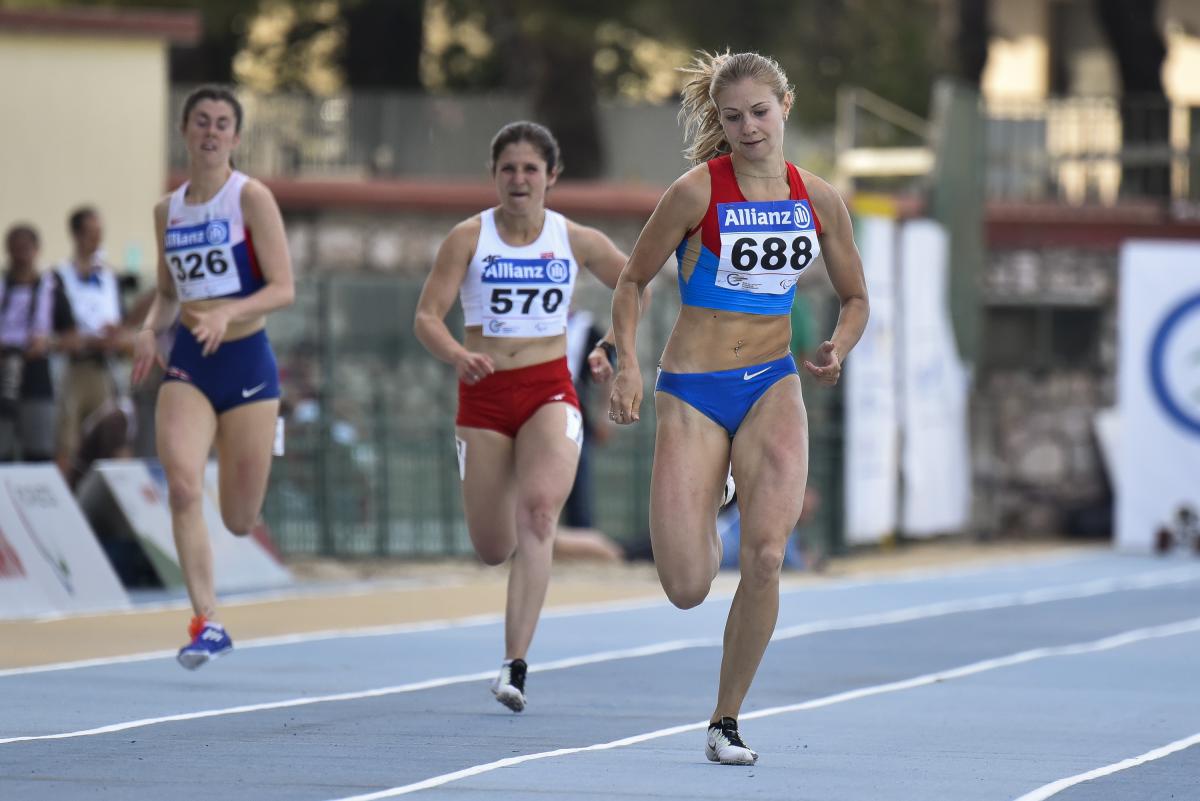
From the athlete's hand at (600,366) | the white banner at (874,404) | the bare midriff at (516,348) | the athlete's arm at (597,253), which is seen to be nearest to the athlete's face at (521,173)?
the athlete's arm at (597,253)

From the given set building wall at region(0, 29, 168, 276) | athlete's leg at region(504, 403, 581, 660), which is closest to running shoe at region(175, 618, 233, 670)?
athlete's leg at region(504, 403, 581, 660)

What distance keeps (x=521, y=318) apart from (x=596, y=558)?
330 inches

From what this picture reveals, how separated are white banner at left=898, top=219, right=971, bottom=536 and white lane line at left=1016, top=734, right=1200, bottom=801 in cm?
1353

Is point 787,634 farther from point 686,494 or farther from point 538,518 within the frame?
point 686,494

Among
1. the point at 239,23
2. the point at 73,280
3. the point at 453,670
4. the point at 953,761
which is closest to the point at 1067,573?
the point at 73,280

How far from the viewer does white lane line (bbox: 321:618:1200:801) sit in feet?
23.4

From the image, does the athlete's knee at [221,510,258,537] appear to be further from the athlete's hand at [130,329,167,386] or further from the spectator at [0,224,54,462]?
the spectator at [0,224,54,462]

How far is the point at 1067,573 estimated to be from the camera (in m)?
19.6

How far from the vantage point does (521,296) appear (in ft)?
32.1

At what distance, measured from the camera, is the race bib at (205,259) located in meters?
10.4

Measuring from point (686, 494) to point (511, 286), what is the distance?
7.06ft

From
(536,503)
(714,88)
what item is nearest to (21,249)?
(536,503)

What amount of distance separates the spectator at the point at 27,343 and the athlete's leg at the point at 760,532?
822 centimetres

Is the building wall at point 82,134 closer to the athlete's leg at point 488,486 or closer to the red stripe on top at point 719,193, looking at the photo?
the athlete's leg at point 488,486
